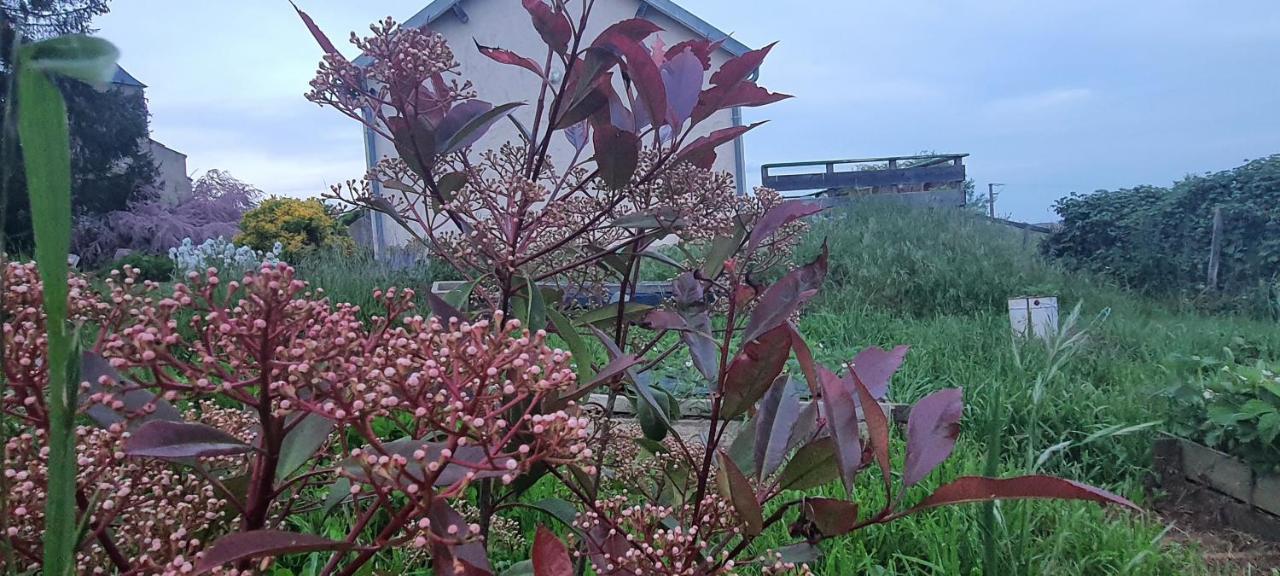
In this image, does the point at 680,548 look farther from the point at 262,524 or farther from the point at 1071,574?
the point at 1071,574

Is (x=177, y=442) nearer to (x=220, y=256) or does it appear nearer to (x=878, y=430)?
(x=878, y=430)

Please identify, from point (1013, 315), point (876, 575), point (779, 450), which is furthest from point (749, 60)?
point (1013, 315)

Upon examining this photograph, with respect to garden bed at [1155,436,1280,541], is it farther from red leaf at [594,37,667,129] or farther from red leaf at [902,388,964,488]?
red leaf at [594,37,667,129]

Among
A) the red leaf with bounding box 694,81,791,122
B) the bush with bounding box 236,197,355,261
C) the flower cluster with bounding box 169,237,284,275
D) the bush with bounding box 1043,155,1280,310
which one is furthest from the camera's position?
the bush with bounding box 236,197,355,261

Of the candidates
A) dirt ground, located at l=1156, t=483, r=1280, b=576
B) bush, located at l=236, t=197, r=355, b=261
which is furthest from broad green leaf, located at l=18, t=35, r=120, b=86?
bush, located at l=236, t=197, r=355, b=261

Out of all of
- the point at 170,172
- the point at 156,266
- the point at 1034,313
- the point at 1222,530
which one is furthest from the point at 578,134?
the point at 1034,313

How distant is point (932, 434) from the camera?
0.55 m

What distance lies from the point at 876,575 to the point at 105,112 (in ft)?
4.51

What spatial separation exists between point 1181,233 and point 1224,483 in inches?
191

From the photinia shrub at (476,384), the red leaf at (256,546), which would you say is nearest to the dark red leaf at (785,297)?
the photinia shrub at (476,384)

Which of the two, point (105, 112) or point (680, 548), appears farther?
point (105, 112)

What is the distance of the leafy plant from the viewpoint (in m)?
2.06

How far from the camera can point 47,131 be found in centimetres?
21

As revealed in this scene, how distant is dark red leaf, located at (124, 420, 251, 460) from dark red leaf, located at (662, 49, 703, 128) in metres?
0.45
